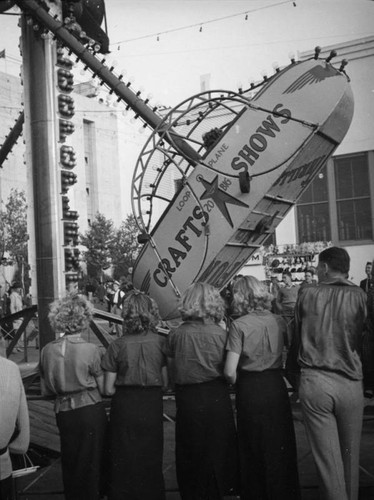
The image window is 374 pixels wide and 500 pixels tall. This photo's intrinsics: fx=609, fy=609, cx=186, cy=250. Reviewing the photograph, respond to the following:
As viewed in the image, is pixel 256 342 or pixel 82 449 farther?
pixel 82 449

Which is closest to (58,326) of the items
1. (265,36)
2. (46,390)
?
(46,390)

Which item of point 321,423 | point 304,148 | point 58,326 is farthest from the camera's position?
point 304,148

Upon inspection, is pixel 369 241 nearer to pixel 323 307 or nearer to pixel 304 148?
pixel 304 148

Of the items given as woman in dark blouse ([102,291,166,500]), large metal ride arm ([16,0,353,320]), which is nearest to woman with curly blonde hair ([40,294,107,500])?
woman in dark blouse ([102,291,166,500])

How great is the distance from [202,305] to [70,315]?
1040mm

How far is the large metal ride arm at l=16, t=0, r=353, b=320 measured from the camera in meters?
7.88

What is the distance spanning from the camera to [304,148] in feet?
26.2

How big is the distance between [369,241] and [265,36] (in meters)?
11.7

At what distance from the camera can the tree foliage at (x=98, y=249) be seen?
4719 cm

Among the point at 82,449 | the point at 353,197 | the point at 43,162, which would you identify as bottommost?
the point at 82,449

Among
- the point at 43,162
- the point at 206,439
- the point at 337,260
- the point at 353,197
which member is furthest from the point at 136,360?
the point at 353,197

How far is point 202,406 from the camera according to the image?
4.57 metres

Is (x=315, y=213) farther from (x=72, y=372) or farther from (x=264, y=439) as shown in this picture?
(x=72, y=372)

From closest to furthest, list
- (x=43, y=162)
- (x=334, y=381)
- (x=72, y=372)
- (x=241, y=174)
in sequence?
(x=334, y=381) < (x=72, y=372) < (x=241, y=174) < (x=43, y=162)
